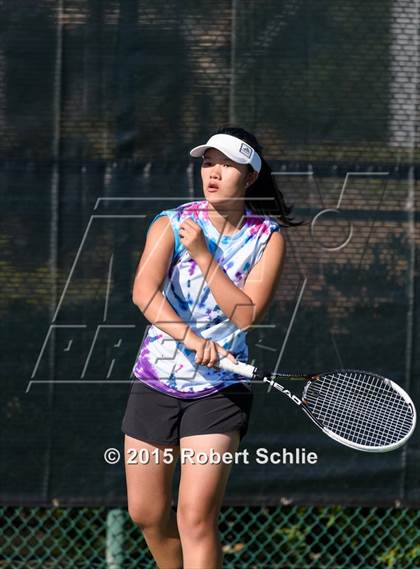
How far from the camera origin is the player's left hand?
3053mm

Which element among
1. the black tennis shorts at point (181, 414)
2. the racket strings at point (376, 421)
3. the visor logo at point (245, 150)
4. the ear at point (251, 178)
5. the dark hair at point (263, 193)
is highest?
the visor logo at point (245, 150)

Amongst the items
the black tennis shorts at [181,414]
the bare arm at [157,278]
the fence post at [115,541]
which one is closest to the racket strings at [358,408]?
the black tennis shorts at [181,414]

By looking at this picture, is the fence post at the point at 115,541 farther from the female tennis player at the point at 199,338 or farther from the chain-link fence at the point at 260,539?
the female tennis player at the point at 199,338

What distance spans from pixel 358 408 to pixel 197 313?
0.79m

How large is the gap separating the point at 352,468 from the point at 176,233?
53.0 inches

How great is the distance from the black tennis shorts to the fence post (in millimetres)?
905

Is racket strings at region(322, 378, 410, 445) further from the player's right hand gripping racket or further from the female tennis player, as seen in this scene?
the female tennis player

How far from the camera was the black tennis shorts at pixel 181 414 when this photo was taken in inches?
122

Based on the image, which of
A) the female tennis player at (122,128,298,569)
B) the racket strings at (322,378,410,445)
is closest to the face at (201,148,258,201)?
the female tennis player at (122,128,298,569)

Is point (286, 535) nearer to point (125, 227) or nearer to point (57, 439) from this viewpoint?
point (57, 439)

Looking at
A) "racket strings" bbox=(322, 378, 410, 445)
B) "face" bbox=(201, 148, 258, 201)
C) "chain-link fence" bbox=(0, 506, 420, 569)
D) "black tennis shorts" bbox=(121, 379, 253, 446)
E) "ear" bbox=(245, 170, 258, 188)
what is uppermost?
"face" bbox=(201, 148, 258, 201)

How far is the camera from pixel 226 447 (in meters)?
3.07

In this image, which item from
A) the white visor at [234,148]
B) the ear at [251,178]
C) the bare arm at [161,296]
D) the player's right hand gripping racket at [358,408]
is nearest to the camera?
the bare arm at [161,296]

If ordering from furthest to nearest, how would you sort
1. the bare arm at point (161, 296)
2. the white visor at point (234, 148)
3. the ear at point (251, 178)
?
the ear at point (251, 178) → the white visor at point (234, 148) → the bare arm at point (161, 296)
